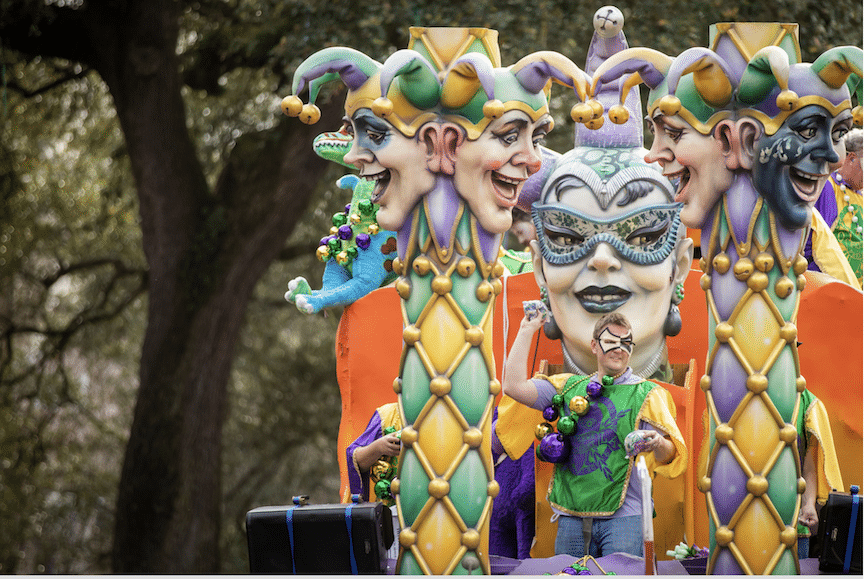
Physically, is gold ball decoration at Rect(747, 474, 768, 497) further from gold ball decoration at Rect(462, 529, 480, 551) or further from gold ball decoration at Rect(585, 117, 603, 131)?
gold ball decoration at Rect(585, 117, 603, 131)

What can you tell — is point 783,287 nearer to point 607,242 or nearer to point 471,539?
point 607,242

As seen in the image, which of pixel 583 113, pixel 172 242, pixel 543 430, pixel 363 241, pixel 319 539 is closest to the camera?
pixel 583 113

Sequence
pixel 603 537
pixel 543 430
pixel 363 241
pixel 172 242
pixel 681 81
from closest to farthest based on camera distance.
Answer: pixel 681 81, pixel 603 537, pixel 543 430, pixel 363 241, pixel 172 242

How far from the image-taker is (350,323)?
14.1 feet

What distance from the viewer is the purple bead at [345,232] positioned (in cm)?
441

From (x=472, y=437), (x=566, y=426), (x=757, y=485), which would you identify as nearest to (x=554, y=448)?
(x=566, y=426)

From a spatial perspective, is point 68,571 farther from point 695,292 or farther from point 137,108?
point 695,292

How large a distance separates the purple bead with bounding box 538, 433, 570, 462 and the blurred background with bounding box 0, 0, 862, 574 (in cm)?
365

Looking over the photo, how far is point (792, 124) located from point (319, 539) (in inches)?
71.1

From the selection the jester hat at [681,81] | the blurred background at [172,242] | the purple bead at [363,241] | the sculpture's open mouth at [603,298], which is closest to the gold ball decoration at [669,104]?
the jester hat at [681,81]

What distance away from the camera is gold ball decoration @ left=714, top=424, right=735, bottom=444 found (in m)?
2.91

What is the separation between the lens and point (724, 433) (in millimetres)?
2912

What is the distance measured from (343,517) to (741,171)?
1.53 metres

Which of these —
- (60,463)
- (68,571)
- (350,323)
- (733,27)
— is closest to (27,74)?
(60,463)
